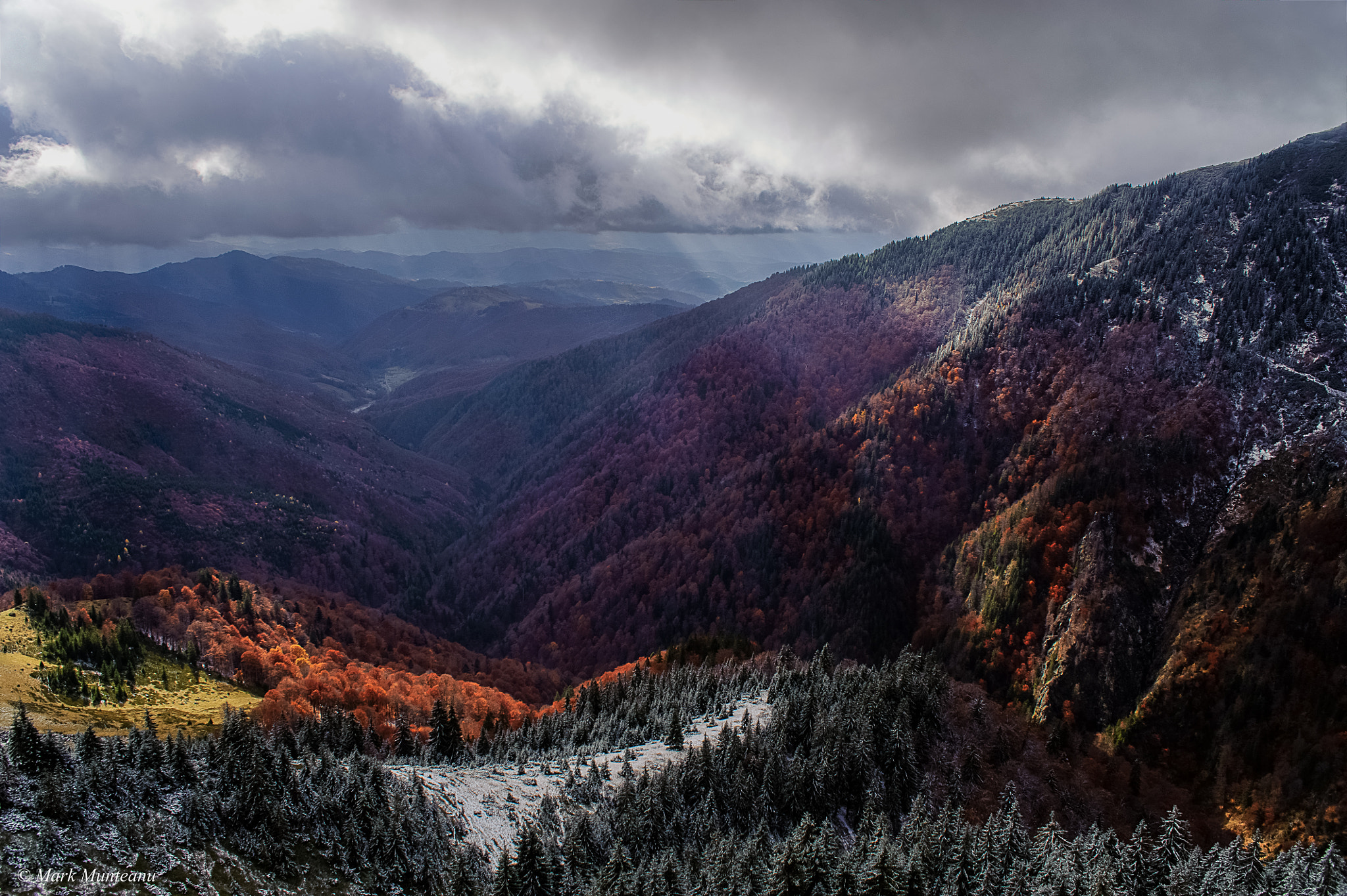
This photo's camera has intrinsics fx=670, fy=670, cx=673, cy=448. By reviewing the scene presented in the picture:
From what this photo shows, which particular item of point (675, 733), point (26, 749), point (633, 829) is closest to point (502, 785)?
point (633, 829)

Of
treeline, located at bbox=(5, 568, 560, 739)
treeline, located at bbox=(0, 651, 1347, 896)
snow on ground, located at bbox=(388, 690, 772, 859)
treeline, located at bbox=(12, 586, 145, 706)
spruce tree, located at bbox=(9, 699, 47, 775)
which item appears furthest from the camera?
treeline, located at bbox=(5, 568, 560, 739)

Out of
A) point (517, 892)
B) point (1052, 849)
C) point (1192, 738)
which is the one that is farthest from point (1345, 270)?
point (517, 892)

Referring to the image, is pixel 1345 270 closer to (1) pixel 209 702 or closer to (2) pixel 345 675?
(2) pixel 345 675

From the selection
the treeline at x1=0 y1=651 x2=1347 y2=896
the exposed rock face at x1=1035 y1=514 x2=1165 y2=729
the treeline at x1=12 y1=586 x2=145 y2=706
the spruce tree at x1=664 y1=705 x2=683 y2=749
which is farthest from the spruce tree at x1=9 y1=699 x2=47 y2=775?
the exposed rock face at x1=1035 y1=514 x2=1165 y2=729

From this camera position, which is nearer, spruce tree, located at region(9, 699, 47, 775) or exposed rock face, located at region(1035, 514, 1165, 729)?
spruce tree, located at region(9, 699, 47, 775)

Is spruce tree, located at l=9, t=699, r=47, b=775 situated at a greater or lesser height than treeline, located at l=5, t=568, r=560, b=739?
greater

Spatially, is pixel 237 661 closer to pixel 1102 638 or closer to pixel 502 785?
pixel 502 785

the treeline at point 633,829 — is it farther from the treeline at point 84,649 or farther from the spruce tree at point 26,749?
the treeline at point 84,649

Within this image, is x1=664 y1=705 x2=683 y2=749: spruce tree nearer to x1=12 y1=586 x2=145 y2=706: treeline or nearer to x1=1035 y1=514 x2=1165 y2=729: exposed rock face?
x1=1035 y1=514 x2=1165 y2=729: exposed rock face
